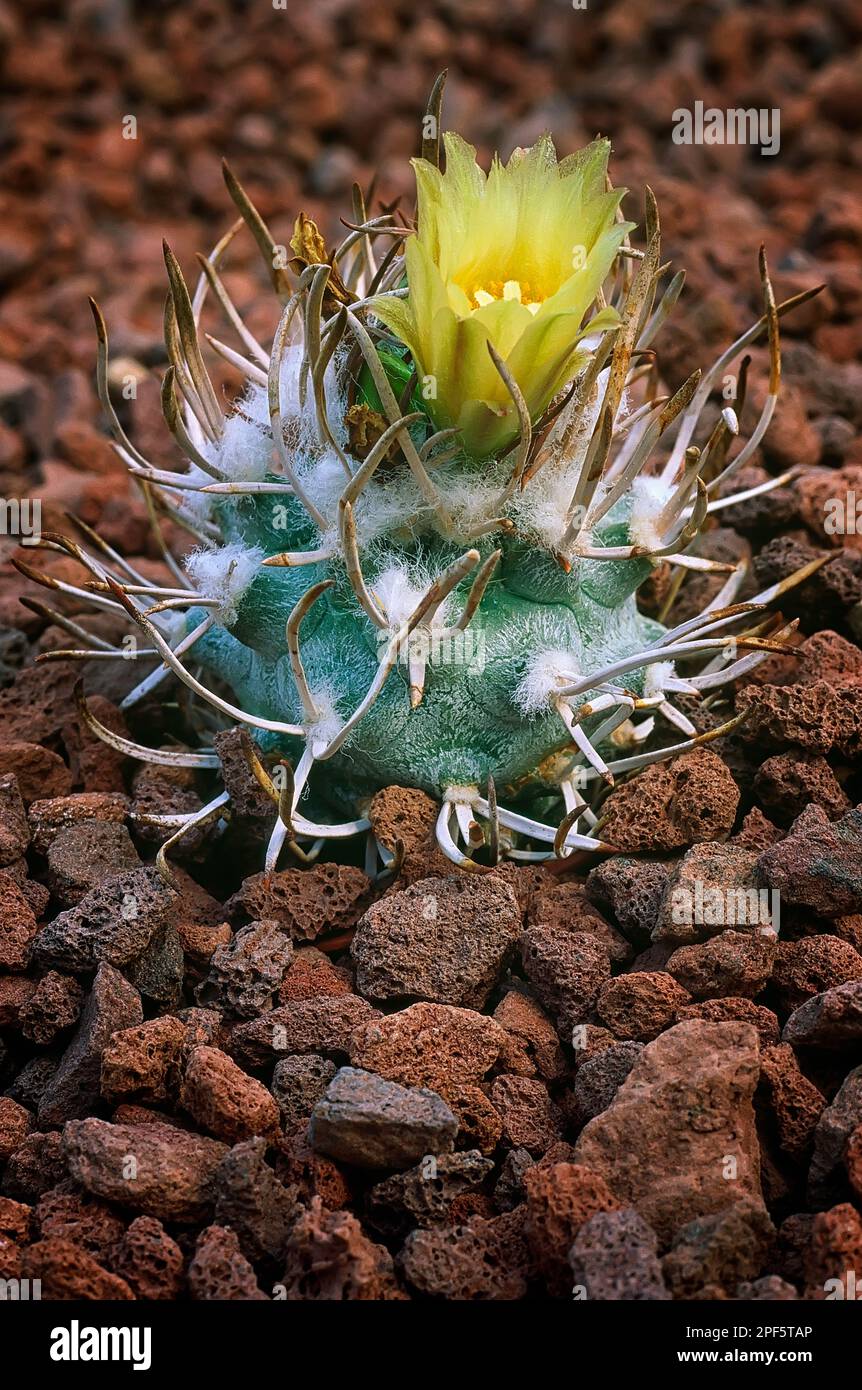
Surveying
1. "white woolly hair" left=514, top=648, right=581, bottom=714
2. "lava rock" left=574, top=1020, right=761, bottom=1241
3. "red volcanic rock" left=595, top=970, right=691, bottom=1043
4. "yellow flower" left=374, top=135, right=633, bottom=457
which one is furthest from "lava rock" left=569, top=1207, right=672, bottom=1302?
"yellow flower" left=374, top=135, right=633, bottom=457

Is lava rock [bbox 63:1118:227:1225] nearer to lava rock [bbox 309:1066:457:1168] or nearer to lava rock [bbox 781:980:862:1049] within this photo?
lava rock [bbox 309:1066:457:1168]

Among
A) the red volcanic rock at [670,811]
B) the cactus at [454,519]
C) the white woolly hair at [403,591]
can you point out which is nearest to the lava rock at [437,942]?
the cactus at [454,519]

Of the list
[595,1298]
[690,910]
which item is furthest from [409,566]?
[595,1298]

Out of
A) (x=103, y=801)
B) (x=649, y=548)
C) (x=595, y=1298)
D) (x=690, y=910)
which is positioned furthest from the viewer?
(x=103, y=801)

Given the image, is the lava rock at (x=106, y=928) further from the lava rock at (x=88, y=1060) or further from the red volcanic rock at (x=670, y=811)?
the red volcanic rock at (x=670, y=811)

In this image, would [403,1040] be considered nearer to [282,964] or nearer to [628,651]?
[282,964]
